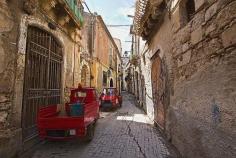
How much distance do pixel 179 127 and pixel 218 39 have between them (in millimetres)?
2462

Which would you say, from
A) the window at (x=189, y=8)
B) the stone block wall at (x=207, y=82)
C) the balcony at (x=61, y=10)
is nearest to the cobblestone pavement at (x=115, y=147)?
the stone block wall at (x=207, y=82)

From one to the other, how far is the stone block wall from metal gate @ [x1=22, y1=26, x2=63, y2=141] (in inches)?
151

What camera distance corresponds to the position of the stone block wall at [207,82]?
2.64m

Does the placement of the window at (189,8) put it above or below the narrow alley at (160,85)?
above

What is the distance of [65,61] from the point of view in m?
8.17

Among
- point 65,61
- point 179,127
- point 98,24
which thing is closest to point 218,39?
point 179,127

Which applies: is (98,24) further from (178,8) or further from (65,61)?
(178,8)

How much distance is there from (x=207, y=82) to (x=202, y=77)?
0.76ft

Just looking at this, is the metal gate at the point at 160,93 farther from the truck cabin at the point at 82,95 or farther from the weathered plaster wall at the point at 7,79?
the weathered plaster wall at the point at 7,79

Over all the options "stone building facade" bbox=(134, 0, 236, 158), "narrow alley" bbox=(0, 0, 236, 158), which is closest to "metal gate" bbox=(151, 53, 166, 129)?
"narrow alley" bbox=(0, 0, 236, 158)

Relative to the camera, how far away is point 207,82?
3.28 meters

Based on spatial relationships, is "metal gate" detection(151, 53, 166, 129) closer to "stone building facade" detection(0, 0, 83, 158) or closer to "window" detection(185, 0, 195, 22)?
"window" detection(185, 0, 195, 22)

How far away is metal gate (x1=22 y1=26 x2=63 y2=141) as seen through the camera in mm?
5590

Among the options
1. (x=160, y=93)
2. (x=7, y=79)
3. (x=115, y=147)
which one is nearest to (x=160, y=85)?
(x=160, y=93)
